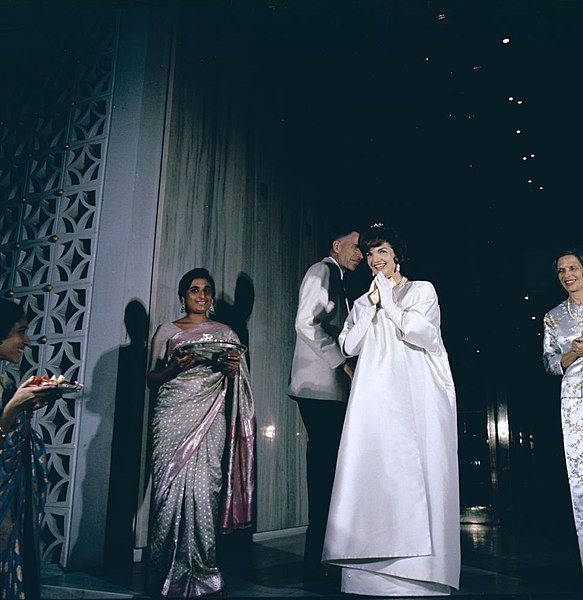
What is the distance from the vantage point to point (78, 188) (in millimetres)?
3799

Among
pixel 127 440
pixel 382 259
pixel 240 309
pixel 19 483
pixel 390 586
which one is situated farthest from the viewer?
pixel 240 309

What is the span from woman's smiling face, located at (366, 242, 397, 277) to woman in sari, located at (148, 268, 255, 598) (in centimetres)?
82

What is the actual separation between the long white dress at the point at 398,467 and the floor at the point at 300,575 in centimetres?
18

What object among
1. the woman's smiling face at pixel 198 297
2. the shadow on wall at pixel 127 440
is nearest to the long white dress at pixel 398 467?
the woman's smiling face at pixel 198 297

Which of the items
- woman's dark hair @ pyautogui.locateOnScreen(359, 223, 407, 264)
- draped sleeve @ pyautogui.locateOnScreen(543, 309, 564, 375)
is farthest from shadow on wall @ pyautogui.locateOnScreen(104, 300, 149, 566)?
draped sleeve @ pyautogui.locateOnScreen(543, 309, 564, 375)

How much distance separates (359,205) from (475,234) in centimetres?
147

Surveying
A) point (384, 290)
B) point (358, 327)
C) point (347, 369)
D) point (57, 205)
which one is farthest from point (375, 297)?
point (57, 205)

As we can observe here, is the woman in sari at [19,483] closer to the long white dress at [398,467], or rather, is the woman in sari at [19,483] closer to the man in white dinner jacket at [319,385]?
the long white dress at [398,467]

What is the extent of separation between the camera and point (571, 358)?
3174 millimetres

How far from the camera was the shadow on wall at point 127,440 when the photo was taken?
332 cm

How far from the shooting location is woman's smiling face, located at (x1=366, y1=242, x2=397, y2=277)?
316 cm

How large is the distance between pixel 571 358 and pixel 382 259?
1098 mm

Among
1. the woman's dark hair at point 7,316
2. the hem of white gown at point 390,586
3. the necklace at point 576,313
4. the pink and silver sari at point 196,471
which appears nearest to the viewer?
the woman's dark hair at point 7,316

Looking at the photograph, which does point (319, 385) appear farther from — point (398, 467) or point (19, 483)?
point (19, 483)
